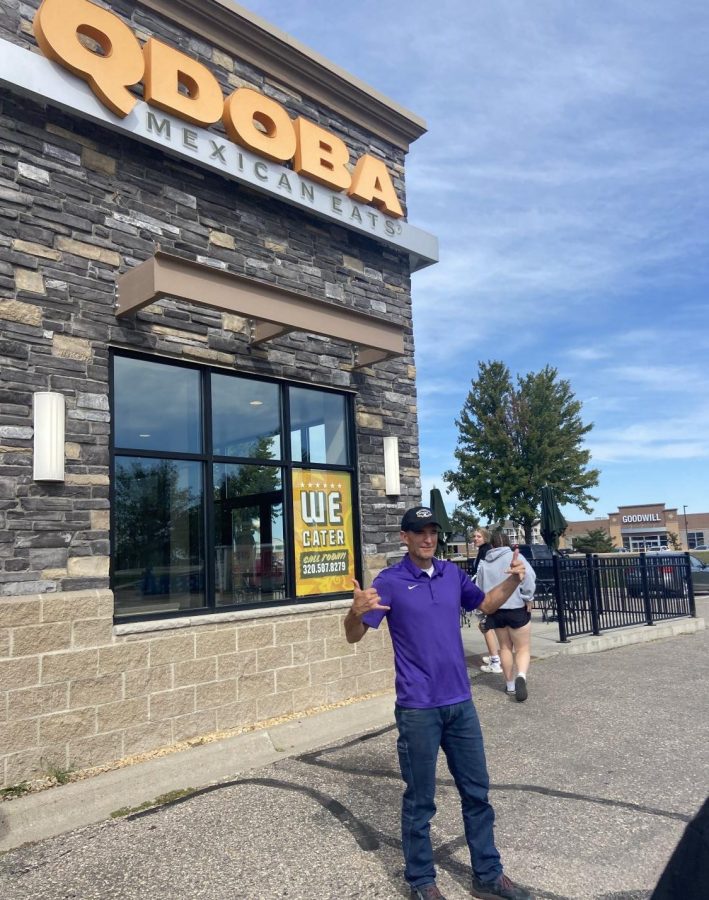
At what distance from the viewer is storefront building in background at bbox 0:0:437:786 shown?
5.70 meters

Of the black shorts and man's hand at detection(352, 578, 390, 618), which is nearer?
man's hand at detection(352, 578, 390, 618)

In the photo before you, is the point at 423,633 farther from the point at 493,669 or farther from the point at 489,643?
the point at 493,669

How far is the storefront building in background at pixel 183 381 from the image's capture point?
570 centimetres

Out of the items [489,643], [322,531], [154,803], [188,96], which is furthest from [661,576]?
[188,96]

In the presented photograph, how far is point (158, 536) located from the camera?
6.55 meters

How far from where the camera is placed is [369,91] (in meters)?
8.80

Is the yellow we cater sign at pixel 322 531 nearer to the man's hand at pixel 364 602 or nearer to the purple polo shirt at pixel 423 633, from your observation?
the purple polo shirt at pixel 423 633

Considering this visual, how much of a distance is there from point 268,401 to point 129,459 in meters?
1.73

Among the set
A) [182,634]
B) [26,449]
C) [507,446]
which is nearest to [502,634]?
[182,634]

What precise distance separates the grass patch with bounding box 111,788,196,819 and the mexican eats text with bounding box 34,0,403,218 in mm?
5592

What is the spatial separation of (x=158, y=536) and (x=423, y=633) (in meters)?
3.60

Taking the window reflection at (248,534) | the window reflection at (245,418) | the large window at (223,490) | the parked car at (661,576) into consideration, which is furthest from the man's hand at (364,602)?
the parked car at (661,576)

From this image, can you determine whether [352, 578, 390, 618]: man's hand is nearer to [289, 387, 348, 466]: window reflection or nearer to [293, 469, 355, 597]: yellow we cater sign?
[293, 469, 355, 597]: yellow we cater sign

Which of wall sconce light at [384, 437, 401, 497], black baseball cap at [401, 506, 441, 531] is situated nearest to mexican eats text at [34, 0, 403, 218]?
wall sconce light at [384, 437, 401, 497]
